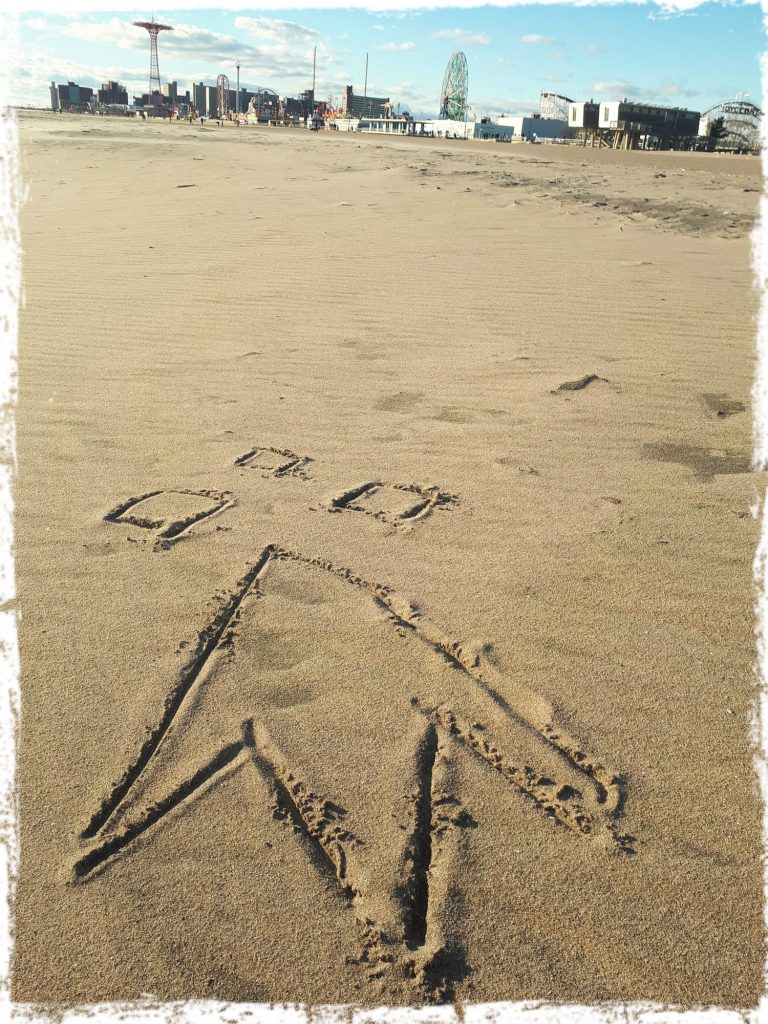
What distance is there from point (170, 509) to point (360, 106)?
68512 mm

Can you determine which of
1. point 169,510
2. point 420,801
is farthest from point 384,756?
point 169,510

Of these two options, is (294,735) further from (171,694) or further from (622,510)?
(622,510)

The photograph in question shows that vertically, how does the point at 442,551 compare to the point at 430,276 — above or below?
below

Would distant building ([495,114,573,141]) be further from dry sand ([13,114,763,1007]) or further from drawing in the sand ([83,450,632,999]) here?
drawing in the sand ([83,450,632,999])

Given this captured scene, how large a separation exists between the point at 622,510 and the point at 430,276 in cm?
420

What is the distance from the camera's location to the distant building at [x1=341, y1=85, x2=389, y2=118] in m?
60.2

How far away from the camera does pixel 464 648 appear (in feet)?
7.29

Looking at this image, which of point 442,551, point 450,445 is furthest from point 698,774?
point 450,445

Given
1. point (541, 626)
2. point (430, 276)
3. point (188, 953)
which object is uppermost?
point (430, 276)

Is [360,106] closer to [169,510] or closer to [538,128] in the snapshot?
[538,128]

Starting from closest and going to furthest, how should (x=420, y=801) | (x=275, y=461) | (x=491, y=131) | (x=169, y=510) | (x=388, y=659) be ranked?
(x=420, y=801)
(x=388, y=659)
(x=169, y=510)
(x=275, y=461)
(x=491, y=131)

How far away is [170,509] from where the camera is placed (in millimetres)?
2977

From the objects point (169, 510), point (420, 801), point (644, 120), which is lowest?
point (420, 801)

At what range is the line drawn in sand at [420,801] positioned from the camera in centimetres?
146
